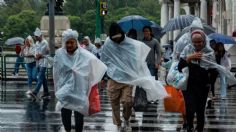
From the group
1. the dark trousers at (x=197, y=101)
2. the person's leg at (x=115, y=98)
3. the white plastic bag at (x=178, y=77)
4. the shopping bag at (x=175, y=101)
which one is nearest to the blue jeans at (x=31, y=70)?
the shopping bag at (x=175, y=101)

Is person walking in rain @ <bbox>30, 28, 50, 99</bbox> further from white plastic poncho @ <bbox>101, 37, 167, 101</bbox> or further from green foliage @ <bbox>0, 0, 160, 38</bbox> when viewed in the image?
green foliage @ <bbox>0, 0, 160, 38</bbox>

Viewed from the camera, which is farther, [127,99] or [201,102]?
[127,99]

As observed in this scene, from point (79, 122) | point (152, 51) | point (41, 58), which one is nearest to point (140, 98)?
point (152, 51)

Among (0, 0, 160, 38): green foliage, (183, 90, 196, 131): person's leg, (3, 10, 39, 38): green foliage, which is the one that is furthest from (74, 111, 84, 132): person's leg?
(3, 10, 39, 38): green foliage

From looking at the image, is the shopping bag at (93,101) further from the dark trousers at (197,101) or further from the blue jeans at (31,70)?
the blue jeans at (31,70)

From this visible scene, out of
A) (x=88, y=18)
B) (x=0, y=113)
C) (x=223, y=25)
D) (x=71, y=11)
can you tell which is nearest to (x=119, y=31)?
(x=0, y=113)

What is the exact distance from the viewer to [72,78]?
1096 centimetres

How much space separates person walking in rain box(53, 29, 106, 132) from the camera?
35.7ft

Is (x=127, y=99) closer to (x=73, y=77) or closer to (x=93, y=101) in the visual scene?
(x=93, y=101)

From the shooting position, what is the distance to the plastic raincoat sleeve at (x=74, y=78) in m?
10.9

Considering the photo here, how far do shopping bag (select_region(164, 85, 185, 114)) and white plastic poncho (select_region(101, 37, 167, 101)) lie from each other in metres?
0.26

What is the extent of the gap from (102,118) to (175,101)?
224 cm

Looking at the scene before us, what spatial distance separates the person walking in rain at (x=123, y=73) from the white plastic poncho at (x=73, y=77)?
1.39 meters

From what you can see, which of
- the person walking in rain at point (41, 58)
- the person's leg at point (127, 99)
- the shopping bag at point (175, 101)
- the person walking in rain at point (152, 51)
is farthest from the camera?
the person walking in rain at point (41, 58)
